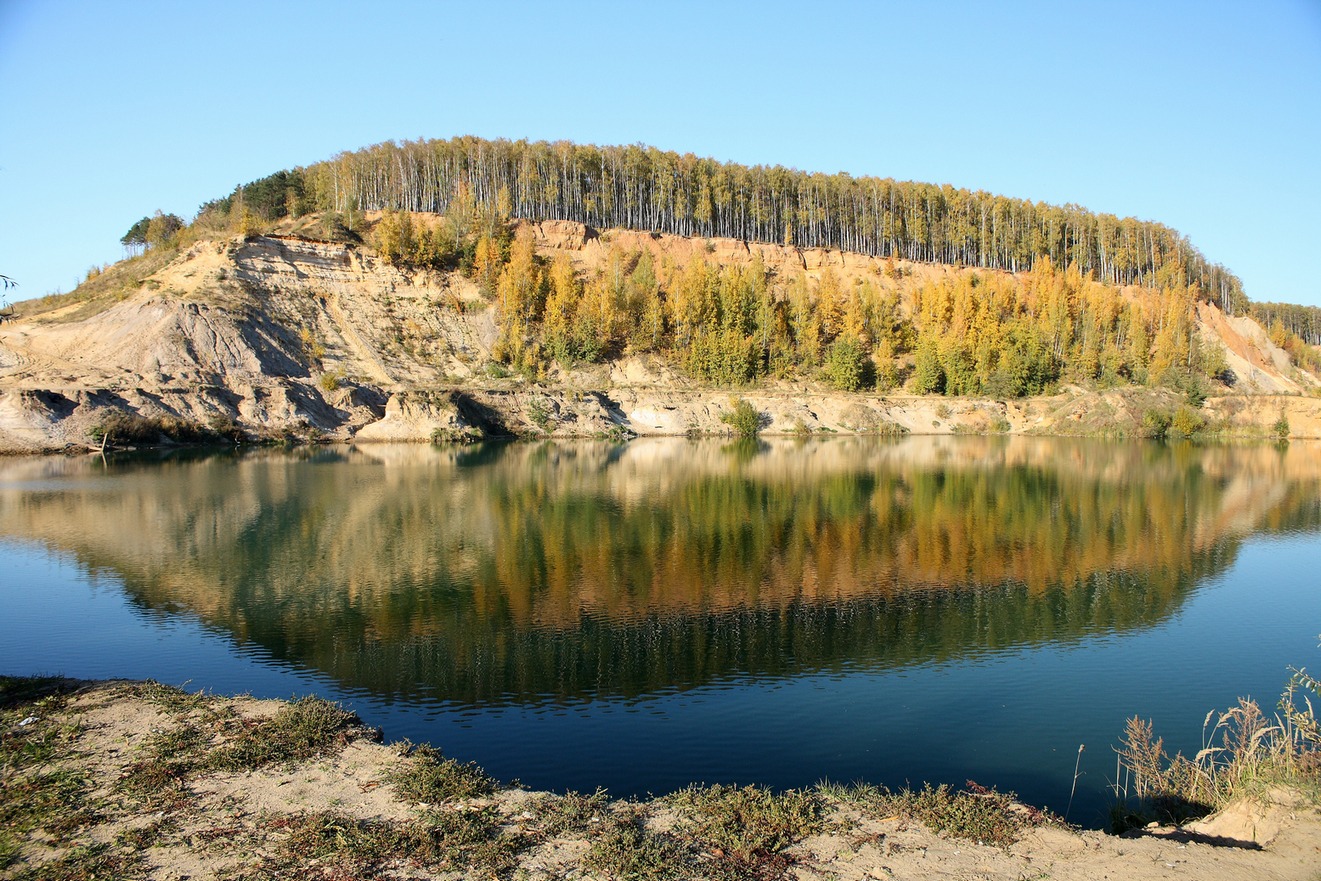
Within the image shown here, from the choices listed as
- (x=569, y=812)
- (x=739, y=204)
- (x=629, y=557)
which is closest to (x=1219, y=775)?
(x=569, y=812)

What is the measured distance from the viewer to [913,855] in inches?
314

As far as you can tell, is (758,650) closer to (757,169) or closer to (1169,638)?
(1169,638)

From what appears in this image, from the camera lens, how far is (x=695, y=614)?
1875cm

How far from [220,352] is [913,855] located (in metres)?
69.8

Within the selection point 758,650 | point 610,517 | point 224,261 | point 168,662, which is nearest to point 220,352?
point 224,261

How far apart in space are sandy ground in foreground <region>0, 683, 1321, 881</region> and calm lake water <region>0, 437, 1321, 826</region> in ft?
6.23

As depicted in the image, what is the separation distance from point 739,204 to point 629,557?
91899 millimetres

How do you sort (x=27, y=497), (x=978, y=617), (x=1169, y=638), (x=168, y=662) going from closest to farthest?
(x=168, y=662) < (x=1169, y=638) < (x=978, y=617) < (x=27, y=497)

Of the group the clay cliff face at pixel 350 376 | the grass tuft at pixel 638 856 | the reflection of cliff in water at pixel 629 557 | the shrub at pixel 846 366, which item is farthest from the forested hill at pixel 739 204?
the grass tuft at pixel 638 856

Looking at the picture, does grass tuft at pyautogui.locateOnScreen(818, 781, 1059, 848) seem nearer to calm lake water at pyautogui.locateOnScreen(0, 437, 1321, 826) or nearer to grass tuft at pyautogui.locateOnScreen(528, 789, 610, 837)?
calm lake water at pyautogui.locateOnScreen(0, 437, 1321, 826)

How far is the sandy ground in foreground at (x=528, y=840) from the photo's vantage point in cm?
756

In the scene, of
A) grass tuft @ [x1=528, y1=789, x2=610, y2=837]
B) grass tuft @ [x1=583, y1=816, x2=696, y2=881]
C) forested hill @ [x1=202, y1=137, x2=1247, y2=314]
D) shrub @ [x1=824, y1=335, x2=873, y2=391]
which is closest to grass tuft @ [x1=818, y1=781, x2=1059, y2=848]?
grass tuft @ [x1=583, y1=816, x2=696, y2=881]

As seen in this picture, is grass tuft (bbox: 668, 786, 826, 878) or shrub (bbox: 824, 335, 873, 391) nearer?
grass tuft (bbox: 668, 786, 826, 878)

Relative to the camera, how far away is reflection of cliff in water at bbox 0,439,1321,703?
16344 mm
